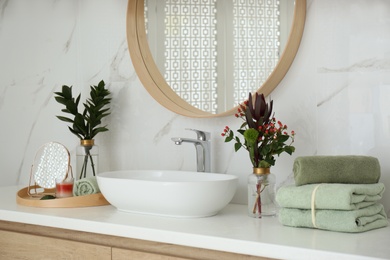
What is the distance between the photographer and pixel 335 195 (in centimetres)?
168

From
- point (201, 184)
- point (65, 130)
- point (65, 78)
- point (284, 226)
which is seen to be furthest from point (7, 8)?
point (284, 226)

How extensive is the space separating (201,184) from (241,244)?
0.33m

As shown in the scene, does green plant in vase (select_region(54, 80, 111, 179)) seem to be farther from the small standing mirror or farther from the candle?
the candle

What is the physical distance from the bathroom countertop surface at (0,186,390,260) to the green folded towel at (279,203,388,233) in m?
0.02

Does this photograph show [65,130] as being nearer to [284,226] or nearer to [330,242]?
[284,226]

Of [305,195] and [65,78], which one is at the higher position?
[65,78]

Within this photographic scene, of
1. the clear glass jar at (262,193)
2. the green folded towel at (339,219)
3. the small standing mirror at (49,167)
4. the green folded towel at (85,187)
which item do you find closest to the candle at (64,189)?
the green folded towel at (85,187)

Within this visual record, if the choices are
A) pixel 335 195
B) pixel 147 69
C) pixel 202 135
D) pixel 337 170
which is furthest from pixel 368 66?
pixel 147 69

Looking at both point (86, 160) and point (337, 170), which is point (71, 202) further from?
point (337, 170)

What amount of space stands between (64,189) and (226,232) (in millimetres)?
815

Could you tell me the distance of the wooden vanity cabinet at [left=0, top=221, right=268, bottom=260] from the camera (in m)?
1.77

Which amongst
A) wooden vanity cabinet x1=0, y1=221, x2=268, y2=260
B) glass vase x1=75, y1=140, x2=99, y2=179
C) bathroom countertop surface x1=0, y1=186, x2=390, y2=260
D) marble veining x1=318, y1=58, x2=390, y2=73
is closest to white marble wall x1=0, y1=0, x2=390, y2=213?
marble veining x1=318, y1=58, x2=390, y2=73

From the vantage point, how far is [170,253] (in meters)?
1.79

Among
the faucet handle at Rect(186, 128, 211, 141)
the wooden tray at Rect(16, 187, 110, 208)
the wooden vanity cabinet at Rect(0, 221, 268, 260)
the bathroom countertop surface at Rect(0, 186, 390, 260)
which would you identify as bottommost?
the wooden vanity cabinet at Rect(0, 221, 268, 260)
